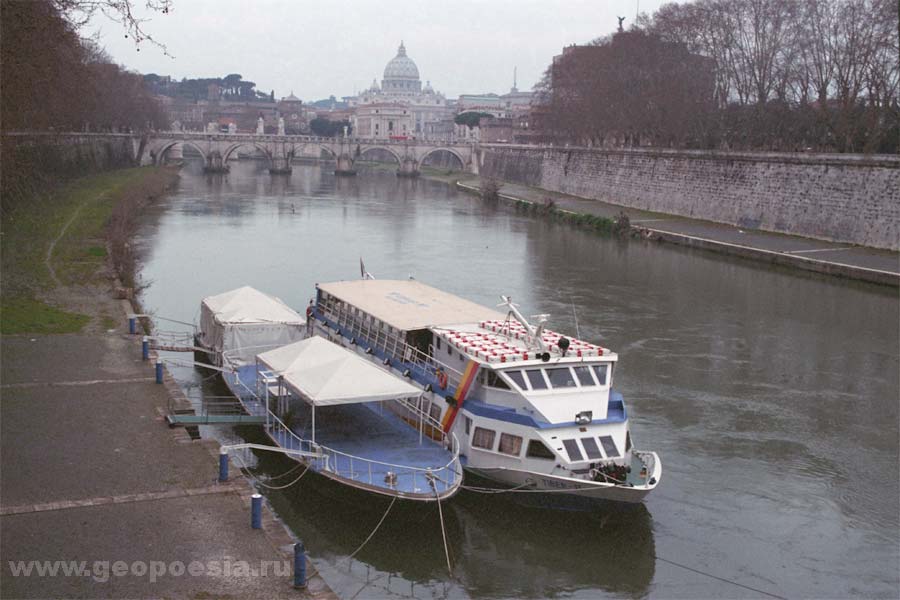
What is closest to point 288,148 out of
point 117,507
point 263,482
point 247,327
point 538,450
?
point 247,327

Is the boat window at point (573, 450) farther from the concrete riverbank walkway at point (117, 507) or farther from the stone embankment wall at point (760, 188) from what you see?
the stone embankment wall at point (760, 188)

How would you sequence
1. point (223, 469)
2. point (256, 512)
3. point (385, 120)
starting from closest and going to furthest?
point (256, 512), point (223, 469), point (385, 120)

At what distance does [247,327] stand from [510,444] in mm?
7275

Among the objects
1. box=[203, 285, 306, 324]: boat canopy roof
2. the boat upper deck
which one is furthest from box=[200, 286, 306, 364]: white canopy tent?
the boat upper deck

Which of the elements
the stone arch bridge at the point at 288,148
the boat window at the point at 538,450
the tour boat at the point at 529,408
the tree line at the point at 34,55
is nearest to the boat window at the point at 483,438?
the tour boat at the point at 529,408

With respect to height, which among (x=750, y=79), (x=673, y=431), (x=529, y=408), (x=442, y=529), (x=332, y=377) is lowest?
(x=673, y=431)

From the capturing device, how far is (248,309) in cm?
1933

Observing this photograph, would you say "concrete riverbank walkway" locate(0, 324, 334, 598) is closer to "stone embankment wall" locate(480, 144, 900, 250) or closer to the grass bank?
the grass bank

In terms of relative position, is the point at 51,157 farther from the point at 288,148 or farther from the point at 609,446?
the point at 288,148

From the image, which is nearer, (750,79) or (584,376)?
(584,376)

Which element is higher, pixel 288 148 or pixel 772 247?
pixel 288 148

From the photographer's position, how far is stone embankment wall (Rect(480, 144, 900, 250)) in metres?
35.5

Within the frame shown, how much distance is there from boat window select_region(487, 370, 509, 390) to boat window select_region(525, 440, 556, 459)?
2.82 feet

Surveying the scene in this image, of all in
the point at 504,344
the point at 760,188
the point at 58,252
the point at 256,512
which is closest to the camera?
the point at 256,512
